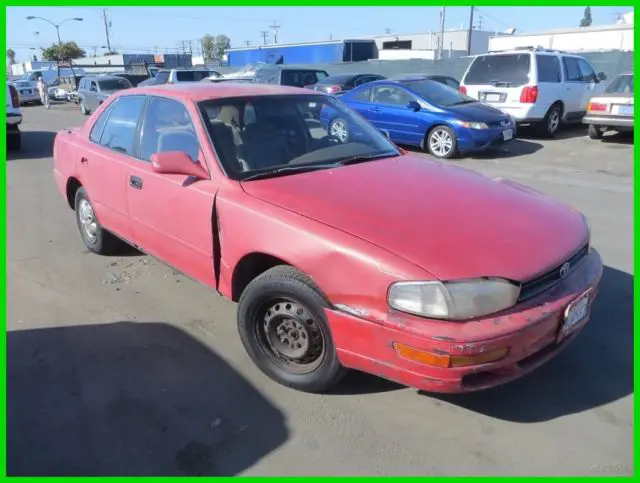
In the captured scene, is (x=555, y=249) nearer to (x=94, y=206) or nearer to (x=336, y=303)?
(x=336, y=303)

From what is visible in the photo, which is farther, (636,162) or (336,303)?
(636,162)

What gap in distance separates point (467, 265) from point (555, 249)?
600 mm

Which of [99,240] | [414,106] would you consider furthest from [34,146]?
[99,240]

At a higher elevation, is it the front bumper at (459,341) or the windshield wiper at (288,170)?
the windshield wiper at (288,170)

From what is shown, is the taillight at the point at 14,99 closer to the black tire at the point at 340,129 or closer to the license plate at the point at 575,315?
the black tire at the point at 340,129

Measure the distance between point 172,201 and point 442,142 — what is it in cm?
757

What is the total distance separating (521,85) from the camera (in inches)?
462

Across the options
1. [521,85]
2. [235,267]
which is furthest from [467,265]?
[521,85]

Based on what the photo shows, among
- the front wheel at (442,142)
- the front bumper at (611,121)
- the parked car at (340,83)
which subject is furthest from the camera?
the parked car at (340,83)

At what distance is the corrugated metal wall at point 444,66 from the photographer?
771 inches

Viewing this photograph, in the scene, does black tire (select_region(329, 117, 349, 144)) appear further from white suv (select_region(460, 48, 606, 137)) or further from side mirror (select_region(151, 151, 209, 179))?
white suv (select_region(460, 48, 606, 137))

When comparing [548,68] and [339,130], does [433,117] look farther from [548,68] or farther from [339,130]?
[339,130]

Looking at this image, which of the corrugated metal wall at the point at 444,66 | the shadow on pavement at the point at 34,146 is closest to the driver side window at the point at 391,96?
the shadow on pavement at the point at 34,146

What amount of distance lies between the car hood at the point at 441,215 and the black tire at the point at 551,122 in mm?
9782
